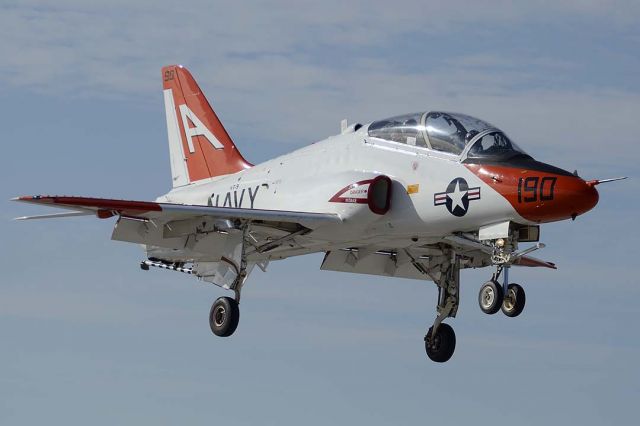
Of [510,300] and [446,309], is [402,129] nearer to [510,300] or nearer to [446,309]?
[510,300]

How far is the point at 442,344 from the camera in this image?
31.3m

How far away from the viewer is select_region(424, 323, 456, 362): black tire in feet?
103

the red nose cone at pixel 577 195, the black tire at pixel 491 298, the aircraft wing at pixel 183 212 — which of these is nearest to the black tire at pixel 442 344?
the black tire at pixel 491 298

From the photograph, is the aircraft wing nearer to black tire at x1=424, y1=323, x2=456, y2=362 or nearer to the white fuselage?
the white fuselage

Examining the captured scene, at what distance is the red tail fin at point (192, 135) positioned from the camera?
34.5 m

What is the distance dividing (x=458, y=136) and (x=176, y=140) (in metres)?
10.0

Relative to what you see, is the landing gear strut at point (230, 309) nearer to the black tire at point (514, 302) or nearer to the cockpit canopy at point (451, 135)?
the cockpit canopy at point (451, 135)

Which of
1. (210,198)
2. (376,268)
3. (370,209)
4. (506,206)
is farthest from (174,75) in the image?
(506,206)

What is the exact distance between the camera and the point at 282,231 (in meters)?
29.8

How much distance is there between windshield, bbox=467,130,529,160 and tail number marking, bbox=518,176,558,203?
2.72 feet

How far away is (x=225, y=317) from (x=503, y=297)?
570 cm

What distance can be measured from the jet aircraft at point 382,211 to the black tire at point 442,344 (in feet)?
0.07

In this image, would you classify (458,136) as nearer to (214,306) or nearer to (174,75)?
(214,306)

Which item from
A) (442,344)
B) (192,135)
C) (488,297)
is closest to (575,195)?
(488,297)
